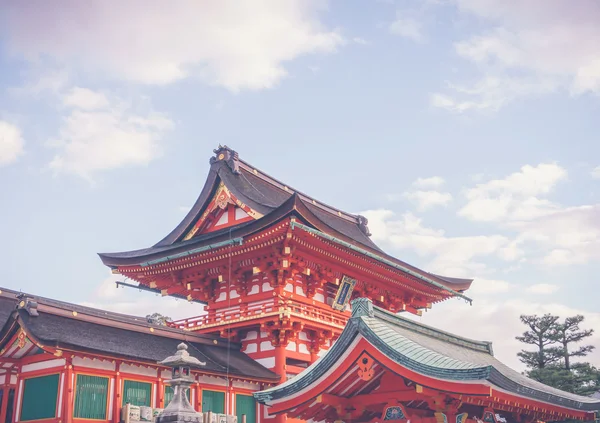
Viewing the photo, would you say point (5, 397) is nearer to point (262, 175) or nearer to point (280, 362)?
point (280, 362)

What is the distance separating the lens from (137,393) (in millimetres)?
20516

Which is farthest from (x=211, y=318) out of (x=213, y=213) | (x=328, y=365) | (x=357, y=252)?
(x=328, y=365)

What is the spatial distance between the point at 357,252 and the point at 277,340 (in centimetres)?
526

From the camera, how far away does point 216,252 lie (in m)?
26.6

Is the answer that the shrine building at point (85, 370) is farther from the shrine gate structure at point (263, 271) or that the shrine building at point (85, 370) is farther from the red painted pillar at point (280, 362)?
the shrine gate structure at point (263, 271)

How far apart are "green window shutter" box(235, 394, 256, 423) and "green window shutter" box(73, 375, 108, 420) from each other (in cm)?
568

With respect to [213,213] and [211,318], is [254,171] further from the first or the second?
[211,318]

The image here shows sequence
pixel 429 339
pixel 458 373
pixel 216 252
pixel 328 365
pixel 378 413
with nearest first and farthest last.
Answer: pixel 458 373, pixel 328 365, pixel 378 413, pixel 429 339, pixel 216 252

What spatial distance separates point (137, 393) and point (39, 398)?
296cm

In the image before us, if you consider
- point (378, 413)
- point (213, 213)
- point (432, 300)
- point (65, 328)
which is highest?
point (213, 213)

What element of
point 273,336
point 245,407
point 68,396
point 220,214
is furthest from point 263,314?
point 68,396

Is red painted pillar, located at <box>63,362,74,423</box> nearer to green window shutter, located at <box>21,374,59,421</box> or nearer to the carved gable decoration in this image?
green window shutter, located at <box>21,374,59,421</box>

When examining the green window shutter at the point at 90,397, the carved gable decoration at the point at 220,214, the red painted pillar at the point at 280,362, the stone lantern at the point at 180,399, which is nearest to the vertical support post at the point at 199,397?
the green window shutter at the point at 90,397

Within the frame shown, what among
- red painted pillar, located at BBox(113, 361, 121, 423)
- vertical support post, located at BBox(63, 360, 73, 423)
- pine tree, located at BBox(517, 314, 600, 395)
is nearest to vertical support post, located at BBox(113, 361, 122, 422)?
red painted pillar, located at BBox(113, 361, 121, 423)
